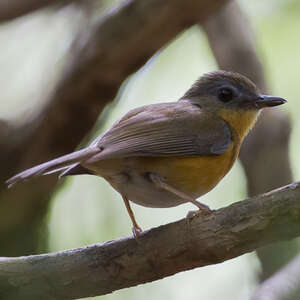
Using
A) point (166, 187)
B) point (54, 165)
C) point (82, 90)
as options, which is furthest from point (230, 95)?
point (54, 165)

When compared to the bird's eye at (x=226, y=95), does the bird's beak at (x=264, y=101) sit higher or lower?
lower

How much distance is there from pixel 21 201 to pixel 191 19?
2.28 meters

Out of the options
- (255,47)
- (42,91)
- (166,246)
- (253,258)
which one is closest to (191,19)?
(255,47)

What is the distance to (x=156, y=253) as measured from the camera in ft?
10.5

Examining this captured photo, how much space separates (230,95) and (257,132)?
130 centimetres

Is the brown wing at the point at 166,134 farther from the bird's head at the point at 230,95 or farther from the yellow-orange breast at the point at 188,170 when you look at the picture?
the bird's head at the point at 230,95

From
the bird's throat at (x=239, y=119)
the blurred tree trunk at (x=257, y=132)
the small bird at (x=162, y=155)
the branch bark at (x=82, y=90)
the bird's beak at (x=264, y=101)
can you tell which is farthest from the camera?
the branch bark at (x=82, y=90)

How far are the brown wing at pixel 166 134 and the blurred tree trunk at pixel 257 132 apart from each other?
1.34 m

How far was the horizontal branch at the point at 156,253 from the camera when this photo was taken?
287 centimetres

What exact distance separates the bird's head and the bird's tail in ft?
3.89

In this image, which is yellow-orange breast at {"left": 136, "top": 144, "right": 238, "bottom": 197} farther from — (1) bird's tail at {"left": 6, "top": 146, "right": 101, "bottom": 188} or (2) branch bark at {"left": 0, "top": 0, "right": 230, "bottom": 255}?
(2) branch bark at {"left": 0, "top": 0, "right": 230, "bottom": 255}

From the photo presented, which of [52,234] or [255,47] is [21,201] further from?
[255,47]

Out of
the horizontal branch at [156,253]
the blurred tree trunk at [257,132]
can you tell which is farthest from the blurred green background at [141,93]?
the horizontal branch at [156,253]

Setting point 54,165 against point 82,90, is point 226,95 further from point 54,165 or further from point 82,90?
point 54,165
